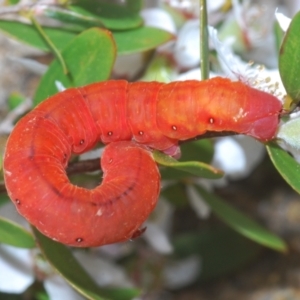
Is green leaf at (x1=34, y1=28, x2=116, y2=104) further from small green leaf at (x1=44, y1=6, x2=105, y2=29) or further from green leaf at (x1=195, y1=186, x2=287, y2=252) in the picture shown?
green leaf at (x1=195, y1=186, x2=287, y2=252)

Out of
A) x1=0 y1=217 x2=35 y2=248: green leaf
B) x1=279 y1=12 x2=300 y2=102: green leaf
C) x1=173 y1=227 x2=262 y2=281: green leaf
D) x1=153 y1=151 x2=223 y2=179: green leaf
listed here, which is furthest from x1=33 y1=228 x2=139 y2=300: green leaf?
x1=173 y1=227 x2=262 y2=281: green leaf

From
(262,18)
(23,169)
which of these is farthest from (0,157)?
(262,18)

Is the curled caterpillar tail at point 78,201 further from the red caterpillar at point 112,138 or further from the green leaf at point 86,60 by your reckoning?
the green leaf at point 86,60

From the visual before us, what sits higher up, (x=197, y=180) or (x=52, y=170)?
(x=52, y=170)

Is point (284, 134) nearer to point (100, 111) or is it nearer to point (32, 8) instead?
point (100, 111)

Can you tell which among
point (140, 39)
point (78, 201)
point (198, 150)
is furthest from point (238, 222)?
point (78, 201)

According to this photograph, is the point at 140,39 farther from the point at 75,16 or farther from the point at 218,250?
the point at 218,250
